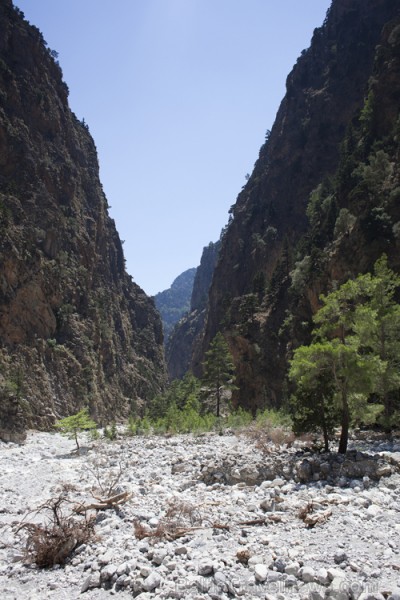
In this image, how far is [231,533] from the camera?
28.3ft

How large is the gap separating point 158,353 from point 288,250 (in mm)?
68239

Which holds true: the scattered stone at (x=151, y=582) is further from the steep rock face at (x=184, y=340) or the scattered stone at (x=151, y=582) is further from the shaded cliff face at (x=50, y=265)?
the steep rock face at (x=184, y=340)

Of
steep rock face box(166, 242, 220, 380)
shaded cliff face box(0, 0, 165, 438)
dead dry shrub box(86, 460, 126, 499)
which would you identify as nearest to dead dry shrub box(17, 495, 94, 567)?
dead dry shrub box(86, 460, 126, 499)

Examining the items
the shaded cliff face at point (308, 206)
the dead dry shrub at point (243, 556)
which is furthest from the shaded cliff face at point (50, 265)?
the dead dry shrub at point (243, 556)

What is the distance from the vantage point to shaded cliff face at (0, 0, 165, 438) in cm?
5312

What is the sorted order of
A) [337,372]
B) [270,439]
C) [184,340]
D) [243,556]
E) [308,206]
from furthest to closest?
[184,340] < [308,206] < [270,439] < [337,372] < [243,556]

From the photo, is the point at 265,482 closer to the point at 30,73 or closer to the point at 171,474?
the point at 171,474

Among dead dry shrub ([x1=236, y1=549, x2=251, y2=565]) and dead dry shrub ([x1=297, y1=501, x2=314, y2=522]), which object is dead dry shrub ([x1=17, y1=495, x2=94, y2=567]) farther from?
dead dry shrub ([x1=297, y1=501, x2=314, y2=522])

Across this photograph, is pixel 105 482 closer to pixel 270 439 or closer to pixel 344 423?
pixel 344 423

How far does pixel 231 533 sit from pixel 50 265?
61.6 metres

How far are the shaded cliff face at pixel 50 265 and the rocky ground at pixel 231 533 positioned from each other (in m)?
25.6

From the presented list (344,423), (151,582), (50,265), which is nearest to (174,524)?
(151,582)

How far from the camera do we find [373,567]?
667cm

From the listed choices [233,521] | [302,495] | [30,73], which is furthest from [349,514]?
[30,73]
